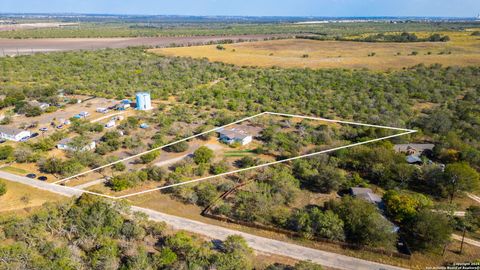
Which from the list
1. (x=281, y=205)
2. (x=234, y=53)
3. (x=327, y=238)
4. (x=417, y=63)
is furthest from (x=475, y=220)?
(x=234, y=53)

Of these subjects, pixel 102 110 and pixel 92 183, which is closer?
pixel 92 183

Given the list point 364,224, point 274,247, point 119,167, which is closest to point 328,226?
point 364,224

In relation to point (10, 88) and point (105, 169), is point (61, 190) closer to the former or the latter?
point (105, 169)

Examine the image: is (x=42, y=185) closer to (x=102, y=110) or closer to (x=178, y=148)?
(x=178, y=148)

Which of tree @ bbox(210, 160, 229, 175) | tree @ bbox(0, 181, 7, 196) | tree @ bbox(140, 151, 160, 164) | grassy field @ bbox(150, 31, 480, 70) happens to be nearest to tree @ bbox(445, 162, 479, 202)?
tree @ bbox(210, 160, 229, 175)

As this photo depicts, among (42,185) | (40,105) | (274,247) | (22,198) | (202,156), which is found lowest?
(274,247)
